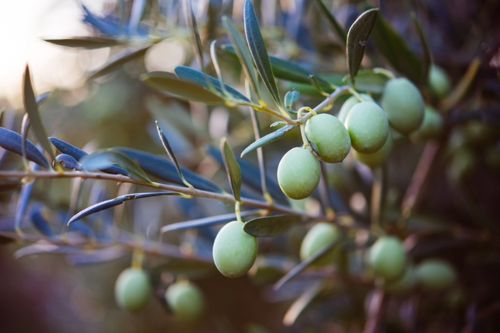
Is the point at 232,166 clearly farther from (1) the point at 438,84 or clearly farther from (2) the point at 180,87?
(1) the point at 438,84

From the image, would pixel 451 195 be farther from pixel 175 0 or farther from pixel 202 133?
pixel 175 0

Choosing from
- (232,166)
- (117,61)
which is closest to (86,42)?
(117,61)

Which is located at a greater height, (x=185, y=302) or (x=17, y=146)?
(x=17, y=146)

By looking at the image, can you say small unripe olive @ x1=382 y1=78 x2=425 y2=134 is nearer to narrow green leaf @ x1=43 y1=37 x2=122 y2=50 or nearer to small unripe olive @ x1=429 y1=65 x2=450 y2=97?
small unripe olive @ x1=429 y1=65 x2=450 y2=97

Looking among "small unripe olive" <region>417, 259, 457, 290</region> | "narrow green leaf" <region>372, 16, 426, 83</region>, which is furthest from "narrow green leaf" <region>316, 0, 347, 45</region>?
"small unripe olive" <region>417, 259, 457, 290</region>

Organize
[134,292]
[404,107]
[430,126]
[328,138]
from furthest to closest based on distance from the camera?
[134,292]
[430,126]
[404,107]
[328,138]

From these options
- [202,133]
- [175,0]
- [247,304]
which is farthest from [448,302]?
[247,304]

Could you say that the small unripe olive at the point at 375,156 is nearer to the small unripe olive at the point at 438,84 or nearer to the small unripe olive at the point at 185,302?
the small unripe olive at the point at 438,84

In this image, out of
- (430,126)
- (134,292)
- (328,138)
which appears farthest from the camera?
(134,292)
